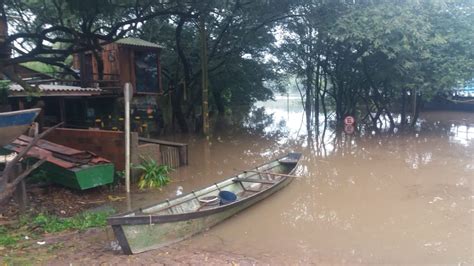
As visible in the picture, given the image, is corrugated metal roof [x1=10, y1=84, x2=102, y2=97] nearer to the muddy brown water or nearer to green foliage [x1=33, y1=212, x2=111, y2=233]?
the muddy brown water

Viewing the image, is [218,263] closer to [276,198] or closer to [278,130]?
[276,198]

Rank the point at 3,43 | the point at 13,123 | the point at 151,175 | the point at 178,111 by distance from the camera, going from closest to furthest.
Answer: the point at 13,123 < the point at 3,43 < the point at 151,175 < the point at 178,111

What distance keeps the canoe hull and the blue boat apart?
2219mm

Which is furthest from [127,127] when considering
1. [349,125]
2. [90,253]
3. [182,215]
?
[349,125]

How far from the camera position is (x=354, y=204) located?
27.1ft

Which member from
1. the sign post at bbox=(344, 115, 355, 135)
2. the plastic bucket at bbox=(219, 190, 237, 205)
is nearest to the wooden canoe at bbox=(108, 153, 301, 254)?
the plastic bucket at bbox=(219, 190, 237, 205)

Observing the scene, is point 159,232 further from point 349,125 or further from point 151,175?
point 349,125

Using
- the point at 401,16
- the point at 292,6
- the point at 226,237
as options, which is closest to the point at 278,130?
the point at 292,6

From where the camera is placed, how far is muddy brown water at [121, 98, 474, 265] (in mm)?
5961

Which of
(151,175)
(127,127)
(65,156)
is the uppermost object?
(127,127)

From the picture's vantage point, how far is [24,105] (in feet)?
44.9

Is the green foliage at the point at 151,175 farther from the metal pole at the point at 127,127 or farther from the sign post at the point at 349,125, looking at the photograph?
the sign post at the point at 349,125

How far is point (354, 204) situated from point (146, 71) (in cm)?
1025

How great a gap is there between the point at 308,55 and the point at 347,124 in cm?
483
